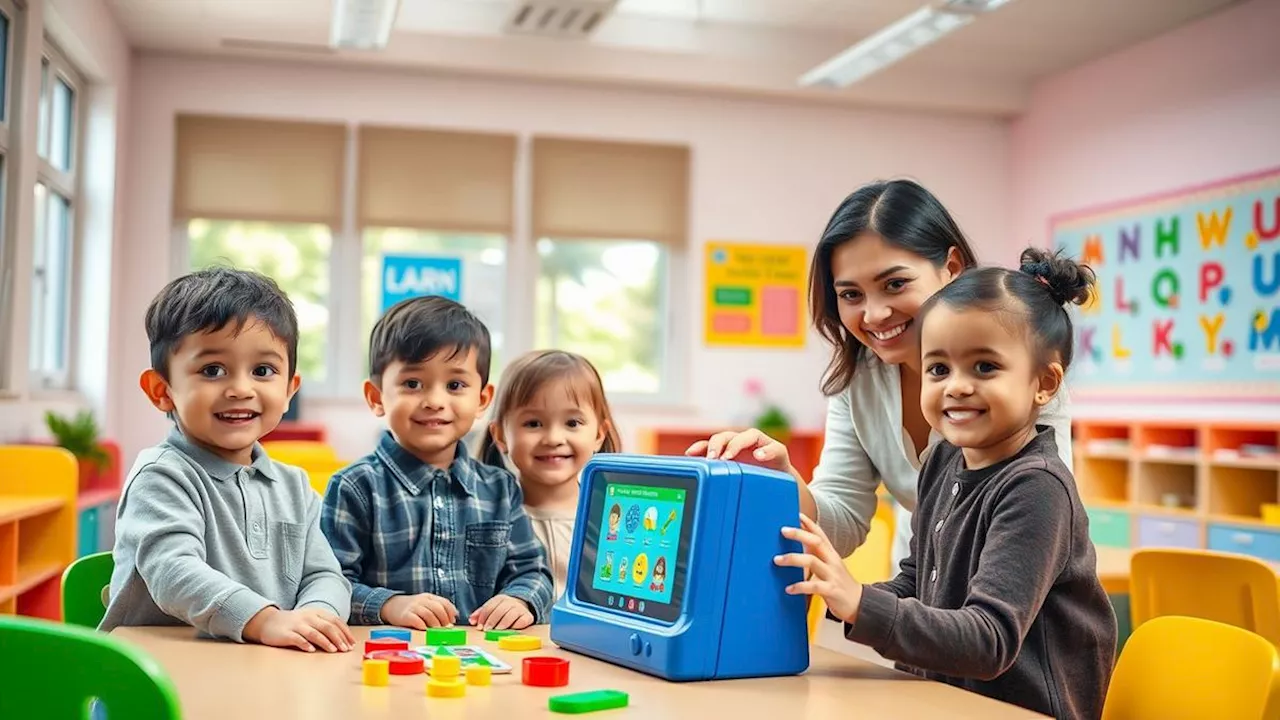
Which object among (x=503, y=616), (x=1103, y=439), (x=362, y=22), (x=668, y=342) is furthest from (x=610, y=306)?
(x=503, y=616)

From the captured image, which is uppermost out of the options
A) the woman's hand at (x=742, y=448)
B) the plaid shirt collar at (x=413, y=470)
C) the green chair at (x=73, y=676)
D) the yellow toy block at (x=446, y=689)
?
the woman's hand at (x=742, y=448)

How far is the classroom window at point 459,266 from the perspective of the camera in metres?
6.80

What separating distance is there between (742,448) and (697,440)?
5.19m

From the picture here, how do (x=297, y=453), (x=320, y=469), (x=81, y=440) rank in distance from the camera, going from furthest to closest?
(x=81, y=440) < (x=297, y=453) < (x=320, y=469)

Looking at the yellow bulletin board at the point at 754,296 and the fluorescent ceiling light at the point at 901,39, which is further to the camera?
the yellow bulletin board at the point at 754,296

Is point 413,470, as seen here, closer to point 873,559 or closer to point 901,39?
point 873,559

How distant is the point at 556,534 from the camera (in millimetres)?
2213

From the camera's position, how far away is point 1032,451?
4.78ft

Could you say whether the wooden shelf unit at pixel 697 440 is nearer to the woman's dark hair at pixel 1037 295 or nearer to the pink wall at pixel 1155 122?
the pink wall at pixel 1155 122

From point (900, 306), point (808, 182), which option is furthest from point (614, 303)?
point (900, 306)

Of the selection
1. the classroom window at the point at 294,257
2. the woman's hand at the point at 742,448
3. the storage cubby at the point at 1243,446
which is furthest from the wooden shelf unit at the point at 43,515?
the storage cubby at the point at 1243,446

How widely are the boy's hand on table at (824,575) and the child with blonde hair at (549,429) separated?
886 millimetres

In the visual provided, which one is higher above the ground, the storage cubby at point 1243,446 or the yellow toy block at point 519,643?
the storage cubby at point 1243,446

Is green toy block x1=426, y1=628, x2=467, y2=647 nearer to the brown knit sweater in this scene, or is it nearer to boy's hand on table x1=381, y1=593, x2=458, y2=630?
boy's hand on table x1=381, y1=593, x2=458, y2=630
